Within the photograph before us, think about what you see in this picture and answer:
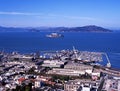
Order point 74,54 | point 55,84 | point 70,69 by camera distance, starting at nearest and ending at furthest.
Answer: point 55,84 < point 70,69 < point 74,54

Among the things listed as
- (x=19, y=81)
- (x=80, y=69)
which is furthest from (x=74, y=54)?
(x=19, y=81)

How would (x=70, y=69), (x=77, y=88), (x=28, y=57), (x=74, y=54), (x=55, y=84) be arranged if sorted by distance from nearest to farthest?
1. (x=77, y=88)
2. (x=55, y=84)
3. (x=70, y=69)
4. (x=28, y=57)
5. (x=74, y=54)

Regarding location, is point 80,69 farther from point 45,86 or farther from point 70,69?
point 45,86

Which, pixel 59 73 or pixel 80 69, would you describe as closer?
pixel 59 73

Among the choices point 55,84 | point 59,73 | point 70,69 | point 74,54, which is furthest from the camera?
point 74,54

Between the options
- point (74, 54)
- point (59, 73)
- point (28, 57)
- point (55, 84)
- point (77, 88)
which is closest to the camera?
point (77, 88)

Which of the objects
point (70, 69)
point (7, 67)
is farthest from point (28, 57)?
point (70, 69)

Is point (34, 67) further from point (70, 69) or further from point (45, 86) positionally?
point (45, 86)

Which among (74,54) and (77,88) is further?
(74,54)
